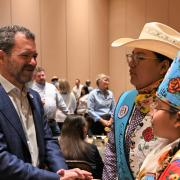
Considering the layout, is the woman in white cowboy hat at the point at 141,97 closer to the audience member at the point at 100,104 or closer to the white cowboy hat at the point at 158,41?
the white cowboy hat at the point at 158,41

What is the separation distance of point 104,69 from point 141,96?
9.93 meters

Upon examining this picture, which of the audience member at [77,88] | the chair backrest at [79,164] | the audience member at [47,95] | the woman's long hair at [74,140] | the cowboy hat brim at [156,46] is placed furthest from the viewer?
the audience member at [77,88]

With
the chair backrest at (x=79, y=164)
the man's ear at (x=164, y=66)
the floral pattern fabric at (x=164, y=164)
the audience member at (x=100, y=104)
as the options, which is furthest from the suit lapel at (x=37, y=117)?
the audience member at (x=100, y=104)

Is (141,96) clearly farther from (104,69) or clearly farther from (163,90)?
(104,69)

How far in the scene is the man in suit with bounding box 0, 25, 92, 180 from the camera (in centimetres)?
173

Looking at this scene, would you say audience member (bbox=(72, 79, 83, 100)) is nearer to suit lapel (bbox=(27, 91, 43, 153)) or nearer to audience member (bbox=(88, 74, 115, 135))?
audience member (bbox=(88, 74, 115, 135))

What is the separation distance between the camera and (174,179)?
0.93 meters

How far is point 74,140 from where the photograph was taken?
3484mm

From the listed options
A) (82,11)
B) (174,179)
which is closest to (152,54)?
(174,179)

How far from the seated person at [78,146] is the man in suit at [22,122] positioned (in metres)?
1.34

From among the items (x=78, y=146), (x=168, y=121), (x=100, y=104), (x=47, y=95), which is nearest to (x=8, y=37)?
(x=168, y=121)

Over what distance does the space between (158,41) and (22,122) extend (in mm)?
767

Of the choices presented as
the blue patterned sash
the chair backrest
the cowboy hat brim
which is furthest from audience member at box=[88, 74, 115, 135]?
the cowboy hat brim

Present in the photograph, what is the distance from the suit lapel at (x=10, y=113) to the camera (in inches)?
70.0
